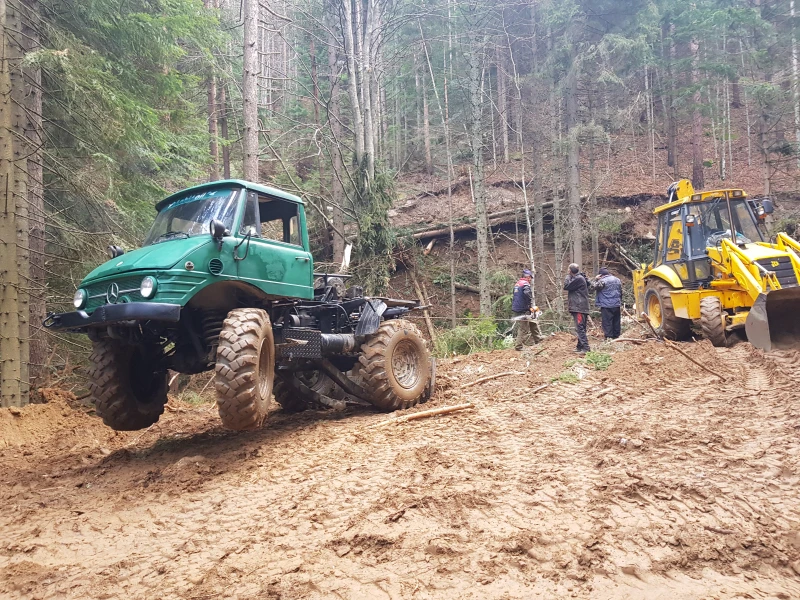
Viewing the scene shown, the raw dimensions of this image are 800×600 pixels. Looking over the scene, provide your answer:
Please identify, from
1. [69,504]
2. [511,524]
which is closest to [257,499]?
[69,504]

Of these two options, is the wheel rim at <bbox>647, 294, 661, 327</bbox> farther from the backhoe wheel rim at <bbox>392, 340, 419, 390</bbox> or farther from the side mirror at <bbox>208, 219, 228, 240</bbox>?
the side mirror at <bbox>208, 219, 228, 240</bbox>

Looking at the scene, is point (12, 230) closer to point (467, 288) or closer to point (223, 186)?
point (223, 186)

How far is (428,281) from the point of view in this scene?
73.4 feet

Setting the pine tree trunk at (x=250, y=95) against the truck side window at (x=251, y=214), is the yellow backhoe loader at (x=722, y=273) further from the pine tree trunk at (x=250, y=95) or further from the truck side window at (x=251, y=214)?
the pine tree trunk at (x=250, y=95)

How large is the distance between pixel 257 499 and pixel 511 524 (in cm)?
199

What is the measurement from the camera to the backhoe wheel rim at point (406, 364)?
306 inches

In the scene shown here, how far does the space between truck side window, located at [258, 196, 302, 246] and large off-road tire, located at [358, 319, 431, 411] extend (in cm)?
170

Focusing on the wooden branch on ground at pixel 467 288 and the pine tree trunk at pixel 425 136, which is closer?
the wooden branch on ground at pixel 467 288

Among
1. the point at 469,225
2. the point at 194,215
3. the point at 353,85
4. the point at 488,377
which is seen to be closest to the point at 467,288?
the point at 469,225

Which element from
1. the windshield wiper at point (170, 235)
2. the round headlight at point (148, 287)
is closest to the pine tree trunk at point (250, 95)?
the windshield wiper at point (170, 235)

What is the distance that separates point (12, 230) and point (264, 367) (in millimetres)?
4750

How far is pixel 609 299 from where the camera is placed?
41.0 feet

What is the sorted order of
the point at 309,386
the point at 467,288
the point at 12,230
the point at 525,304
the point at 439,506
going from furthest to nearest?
1. the point at 467,288
2. the point at 525,304
3. the point at 309,386
4. the point at 12,230
5. the point at 439,506

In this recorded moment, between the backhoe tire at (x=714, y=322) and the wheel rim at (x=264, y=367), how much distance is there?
308 inches
